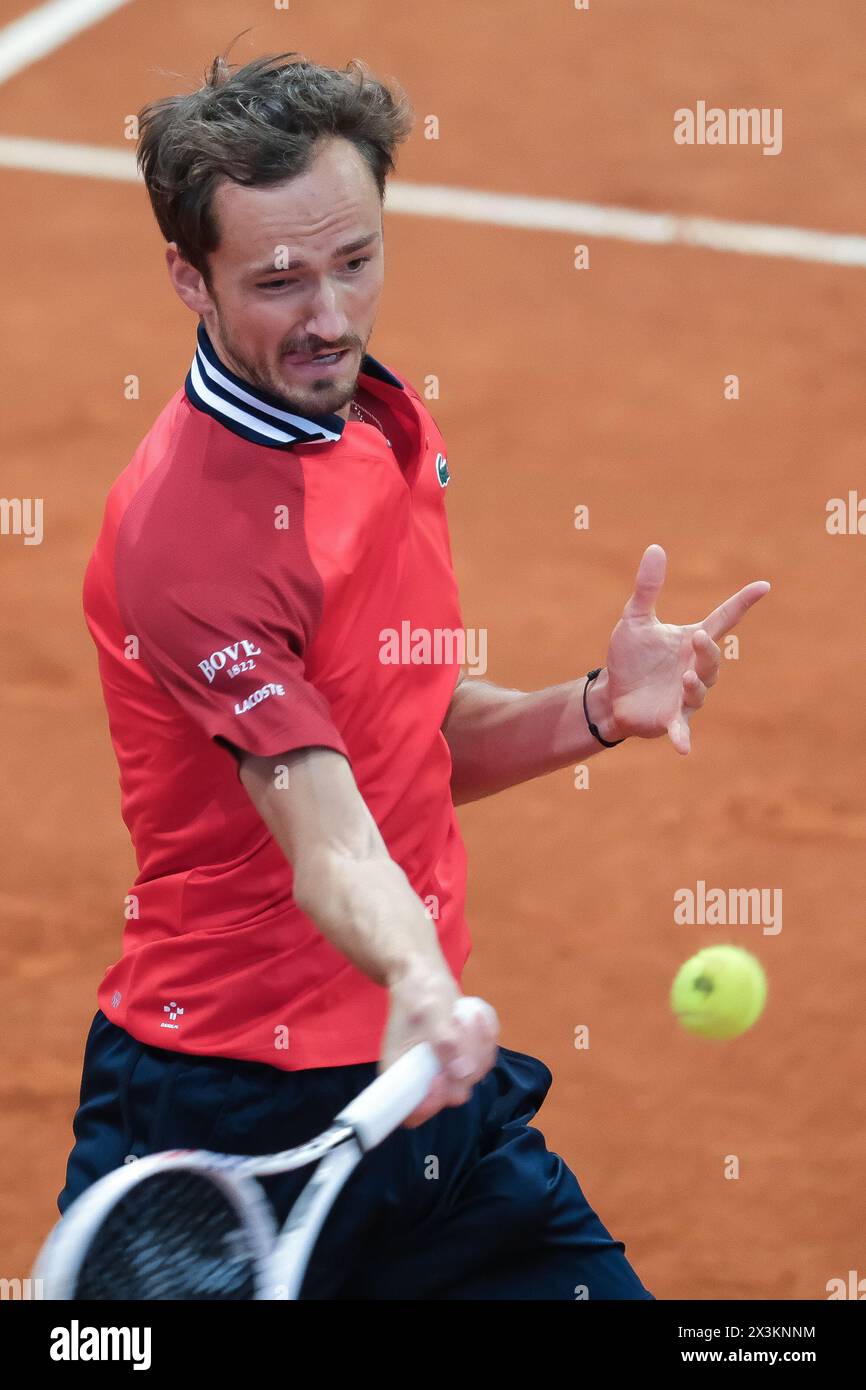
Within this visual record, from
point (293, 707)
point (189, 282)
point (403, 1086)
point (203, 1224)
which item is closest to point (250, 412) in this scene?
point (189, 282)

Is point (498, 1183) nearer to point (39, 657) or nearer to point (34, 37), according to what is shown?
point (39, 657)

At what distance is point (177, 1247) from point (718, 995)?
1.62 metres

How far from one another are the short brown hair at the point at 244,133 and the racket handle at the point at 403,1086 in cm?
145

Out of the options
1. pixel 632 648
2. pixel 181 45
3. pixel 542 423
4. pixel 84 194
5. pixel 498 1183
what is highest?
pixel 181 45

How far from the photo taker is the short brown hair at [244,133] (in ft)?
11.2

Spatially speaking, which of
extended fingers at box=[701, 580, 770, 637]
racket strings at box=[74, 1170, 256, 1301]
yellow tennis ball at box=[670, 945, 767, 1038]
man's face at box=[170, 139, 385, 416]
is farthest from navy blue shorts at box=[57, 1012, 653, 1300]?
man's face at box=[170, 139, 385, 416]

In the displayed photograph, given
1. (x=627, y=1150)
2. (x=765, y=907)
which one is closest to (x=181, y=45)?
(x=765, y=907)

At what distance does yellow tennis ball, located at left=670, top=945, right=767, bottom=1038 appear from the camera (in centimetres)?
443

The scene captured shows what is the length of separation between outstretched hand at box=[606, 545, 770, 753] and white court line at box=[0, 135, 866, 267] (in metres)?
3.88

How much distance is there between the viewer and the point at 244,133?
3393 millimetres

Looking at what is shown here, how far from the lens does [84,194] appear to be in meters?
7.46

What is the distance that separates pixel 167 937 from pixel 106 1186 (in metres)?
0.67

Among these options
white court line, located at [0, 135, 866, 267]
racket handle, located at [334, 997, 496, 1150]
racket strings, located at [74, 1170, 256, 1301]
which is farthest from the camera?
white court line, located at [0, 135, 866, 267]

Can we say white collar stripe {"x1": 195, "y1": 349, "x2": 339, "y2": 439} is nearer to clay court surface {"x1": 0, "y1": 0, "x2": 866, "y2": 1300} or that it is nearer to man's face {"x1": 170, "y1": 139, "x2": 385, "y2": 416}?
man's face {"x1": 170, "y1": 139, "x2": 385, "y2": 416}
